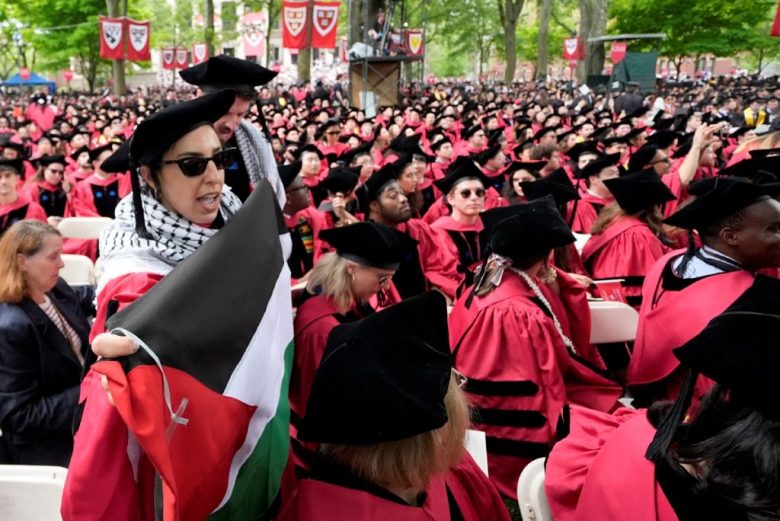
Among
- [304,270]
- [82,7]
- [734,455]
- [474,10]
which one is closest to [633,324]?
[304,270]

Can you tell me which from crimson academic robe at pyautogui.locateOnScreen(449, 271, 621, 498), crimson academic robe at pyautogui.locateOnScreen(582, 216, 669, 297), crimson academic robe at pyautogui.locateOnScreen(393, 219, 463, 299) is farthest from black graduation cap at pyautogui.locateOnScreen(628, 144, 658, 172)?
crimson academic robe at pyautogui.locateOnScreen(449, 271, 621, 498)

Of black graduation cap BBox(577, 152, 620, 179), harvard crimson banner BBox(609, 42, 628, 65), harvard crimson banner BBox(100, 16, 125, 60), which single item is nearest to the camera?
black graduation cap BBox(577, 152, 620, 179)

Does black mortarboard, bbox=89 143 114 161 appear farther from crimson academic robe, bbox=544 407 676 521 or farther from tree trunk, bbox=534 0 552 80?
tree trunk, bbox=534 0 552 80

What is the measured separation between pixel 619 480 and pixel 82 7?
46469 mm

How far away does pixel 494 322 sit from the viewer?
12.0 feet

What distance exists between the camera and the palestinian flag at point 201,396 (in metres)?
1.64

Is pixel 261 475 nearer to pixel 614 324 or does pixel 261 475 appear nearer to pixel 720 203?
pixel 720 203

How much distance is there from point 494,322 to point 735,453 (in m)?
1.99

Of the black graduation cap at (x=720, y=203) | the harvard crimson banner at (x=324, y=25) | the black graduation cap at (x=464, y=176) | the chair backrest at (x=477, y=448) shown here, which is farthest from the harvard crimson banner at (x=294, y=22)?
the chair backrest at (x=477, y=448)

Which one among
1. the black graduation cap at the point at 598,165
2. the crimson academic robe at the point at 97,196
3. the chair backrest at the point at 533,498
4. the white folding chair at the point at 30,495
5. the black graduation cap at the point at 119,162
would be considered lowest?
the crimson academic robe at the point at 97,196

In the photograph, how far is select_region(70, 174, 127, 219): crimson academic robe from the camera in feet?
29.6

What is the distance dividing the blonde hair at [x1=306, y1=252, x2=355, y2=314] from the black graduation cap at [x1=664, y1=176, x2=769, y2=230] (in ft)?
5.88

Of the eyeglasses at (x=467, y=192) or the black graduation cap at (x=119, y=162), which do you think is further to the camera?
the eyeglasses at (x=467, y=192)

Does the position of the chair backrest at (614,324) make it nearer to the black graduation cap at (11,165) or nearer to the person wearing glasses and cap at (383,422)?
the person wearing glasses and cap at (383,422)
